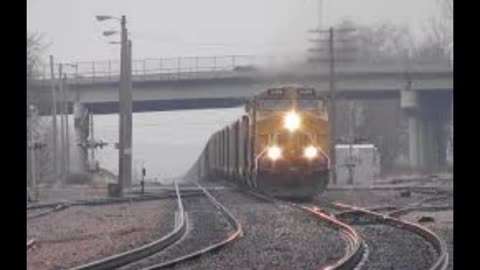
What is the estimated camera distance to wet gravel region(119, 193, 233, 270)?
48.8 feet

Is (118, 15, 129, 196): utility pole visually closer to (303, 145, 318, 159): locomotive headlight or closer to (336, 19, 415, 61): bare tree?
(303, 145, 318, 159): locomotive headlight

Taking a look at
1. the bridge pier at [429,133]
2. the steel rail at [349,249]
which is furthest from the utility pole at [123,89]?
the bridge pier at [429,133]

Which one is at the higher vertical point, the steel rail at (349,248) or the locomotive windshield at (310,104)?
the locomotive windshield at (310,104)

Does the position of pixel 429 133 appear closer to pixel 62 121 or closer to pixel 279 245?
pixel 62 121

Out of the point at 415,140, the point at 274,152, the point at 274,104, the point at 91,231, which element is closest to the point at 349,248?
the point at 91,231

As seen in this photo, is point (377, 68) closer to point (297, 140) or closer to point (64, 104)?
point (64, 104)

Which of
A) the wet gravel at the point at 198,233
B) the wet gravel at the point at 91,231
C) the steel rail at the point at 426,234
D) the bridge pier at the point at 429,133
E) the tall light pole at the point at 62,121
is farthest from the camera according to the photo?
the bridge pier at the point at 429,133

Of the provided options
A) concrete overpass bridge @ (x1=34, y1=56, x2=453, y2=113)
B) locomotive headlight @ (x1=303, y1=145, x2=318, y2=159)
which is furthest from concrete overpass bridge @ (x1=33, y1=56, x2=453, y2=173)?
locomotive headlight @ (x1=303, y1=145, x2=318, y2=159)

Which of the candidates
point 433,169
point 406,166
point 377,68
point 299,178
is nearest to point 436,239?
point 299,178

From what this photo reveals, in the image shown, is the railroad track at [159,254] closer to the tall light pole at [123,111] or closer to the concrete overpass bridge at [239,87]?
the tall light pole at [123,111]

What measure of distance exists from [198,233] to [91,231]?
3037 millimetres

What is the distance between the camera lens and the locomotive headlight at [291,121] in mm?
30672

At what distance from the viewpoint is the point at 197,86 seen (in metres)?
73.4
